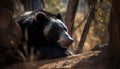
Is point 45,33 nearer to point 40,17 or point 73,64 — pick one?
point 40,17

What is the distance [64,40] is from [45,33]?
1.73 ft

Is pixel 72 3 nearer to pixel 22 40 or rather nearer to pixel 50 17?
pixel 50 17

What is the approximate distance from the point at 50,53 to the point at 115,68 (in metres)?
2.10

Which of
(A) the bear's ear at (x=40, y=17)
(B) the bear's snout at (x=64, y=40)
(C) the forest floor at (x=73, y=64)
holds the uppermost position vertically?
(A) the bear's ear at (x=40, y=17)

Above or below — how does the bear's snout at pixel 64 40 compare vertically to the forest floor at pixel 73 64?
below

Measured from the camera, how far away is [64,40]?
329 inches

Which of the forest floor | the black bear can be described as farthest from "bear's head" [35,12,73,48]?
the forest floor

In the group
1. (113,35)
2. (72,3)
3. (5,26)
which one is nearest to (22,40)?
(5,26)

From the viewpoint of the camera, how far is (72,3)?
1024cm

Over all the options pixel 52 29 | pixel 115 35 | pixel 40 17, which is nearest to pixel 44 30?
pixel 52 29

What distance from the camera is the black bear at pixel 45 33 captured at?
320 inches

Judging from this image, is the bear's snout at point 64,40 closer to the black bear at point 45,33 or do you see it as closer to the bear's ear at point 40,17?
the black bear at point 45,33

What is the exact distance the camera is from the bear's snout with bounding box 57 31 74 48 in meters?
8.27

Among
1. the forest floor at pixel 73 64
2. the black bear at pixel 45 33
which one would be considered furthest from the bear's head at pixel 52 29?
the forest floor at pixel 73 64
